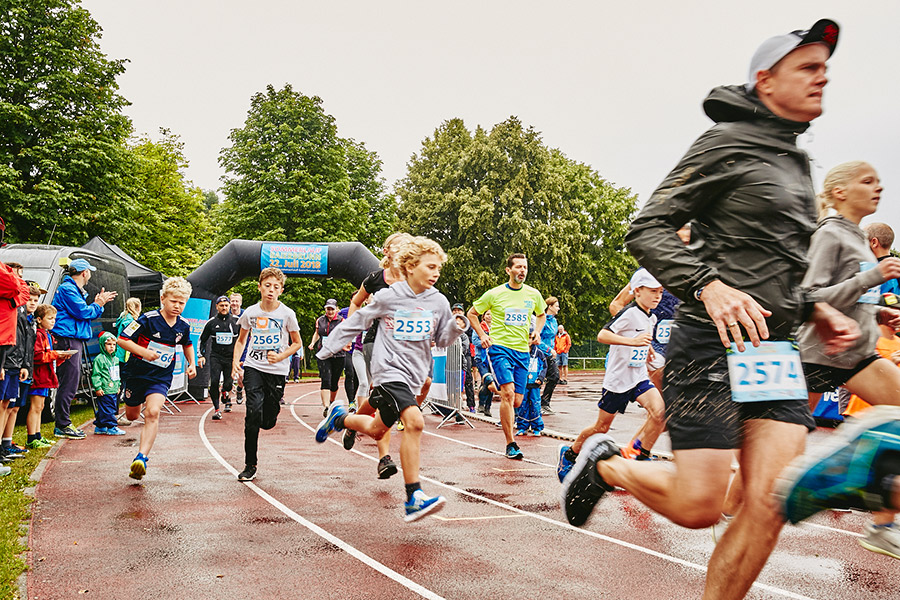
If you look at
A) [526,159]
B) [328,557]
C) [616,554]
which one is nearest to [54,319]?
[328,557]

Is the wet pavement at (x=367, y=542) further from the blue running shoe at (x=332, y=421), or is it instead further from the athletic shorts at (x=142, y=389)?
the athletic shorts at (x=142, y=389)

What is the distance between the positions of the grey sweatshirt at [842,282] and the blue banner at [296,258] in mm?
16902

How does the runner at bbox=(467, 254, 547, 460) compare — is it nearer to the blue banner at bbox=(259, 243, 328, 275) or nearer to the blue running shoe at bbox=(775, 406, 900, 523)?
the blue running shoe at bbox=(775, 406, 900, 523)

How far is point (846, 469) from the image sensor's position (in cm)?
201

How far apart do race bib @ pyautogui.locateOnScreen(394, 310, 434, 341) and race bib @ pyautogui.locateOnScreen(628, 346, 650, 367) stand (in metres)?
2.39

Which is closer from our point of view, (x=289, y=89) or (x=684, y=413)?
(x=684, y=413)

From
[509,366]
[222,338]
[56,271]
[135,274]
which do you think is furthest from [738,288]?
[135,274]

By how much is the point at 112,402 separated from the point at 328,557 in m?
8.10

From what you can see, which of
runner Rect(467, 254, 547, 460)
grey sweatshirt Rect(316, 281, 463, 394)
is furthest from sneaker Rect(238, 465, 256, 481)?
runner Rect(467, 254, 547, 460)

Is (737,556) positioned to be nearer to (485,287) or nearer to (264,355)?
(264,355)

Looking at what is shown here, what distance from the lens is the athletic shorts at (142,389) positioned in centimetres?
742

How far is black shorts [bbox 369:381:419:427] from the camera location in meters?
5.50

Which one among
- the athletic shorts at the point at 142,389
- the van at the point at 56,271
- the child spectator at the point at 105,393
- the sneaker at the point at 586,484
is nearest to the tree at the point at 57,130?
the van at the point at 56,271

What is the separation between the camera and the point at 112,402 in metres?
11.4
